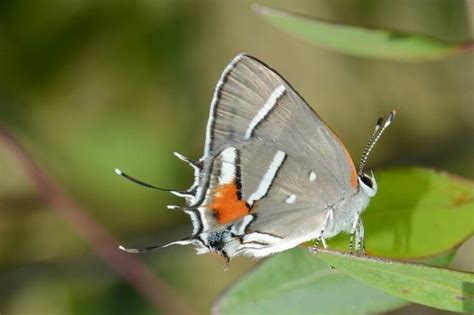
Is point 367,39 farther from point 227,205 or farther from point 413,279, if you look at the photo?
point 413,279

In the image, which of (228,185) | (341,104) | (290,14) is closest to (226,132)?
(228,185)

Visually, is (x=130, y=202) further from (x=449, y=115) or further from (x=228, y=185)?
(x=449, y=115)

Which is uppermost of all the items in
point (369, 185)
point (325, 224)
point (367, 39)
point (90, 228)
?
point (367, 39)

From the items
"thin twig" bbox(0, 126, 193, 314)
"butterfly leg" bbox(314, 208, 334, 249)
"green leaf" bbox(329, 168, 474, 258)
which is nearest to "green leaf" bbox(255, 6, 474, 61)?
"green leaf" bbox(329, 168, 474, 258)

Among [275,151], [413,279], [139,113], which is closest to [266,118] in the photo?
[275,151]

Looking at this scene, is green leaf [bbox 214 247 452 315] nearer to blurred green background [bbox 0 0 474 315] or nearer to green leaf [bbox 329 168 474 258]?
green leaf [bbox 329 168 474 258]

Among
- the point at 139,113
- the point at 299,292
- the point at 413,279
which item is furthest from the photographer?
the point at 139,113
